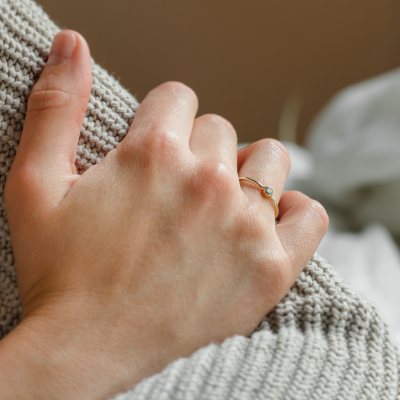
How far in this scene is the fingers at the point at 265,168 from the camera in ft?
1.36

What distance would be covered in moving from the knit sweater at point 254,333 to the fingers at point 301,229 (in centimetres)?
3

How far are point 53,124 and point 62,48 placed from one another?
76 millimetres

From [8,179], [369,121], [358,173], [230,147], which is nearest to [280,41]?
[369,121]

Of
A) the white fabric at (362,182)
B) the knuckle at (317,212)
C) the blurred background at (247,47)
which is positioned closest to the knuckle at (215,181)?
the knuckle at (317,212)

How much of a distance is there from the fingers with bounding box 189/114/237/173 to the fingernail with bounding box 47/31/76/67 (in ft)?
0.50

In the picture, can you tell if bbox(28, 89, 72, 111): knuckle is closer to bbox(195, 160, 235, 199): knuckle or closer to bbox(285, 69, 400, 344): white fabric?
bbox(195, 160, 235, 199): knuckle

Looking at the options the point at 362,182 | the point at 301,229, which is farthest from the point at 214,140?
the point at 362,182

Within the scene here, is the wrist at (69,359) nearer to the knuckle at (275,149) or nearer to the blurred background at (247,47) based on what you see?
the knuckle at (275,149)

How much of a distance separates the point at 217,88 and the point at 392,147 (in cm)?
87

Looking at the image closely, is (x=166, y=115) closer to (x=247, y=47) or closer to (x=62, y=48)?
(x=62, y=48)

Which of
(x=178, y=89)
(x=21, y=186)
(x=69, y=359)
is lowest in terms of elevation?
(x=69, y=359)

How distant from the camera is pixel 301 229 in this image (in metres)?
0.41

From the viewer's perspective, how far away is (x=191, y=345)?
0.37 meters

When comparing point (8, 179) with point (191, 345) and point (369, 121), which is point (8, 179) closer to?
point (191, 345)
